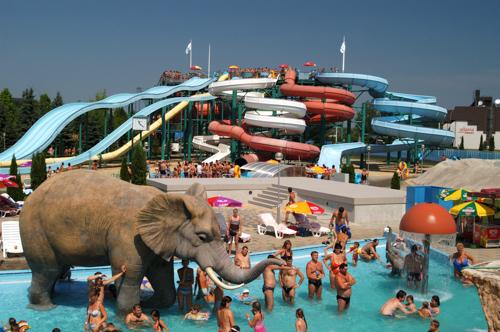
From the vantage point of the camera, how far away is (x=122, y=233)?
9789mm

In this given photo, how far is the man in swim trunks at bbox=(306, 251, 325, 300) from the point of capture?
12359 mm

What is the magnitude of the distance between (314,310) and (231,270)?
10.9ft

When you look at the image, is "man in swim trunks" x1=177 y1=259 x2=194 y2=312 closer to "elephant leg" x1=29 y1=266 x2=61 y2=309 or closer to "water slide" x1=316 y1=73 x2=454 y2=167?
"elephant leg" x1=29 y1=266 x2=61 y2=309

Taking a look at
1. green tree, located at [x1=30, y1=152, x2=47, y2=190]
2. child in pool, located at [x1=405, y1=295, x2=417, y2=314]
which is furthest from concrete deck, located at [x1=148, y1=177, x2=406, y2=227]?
child in pool, located at [x1=405, y1=295, x2=417, y2=314]

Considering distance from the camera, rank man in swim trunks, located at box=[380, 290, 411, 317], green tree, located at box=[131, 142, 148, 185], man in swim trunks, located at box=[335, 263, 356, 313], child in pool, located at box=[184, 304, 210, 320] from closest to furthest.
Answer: child in pool, located at box=[184, 304, 210, 320]
man in swim trunks, located at box=[380, 290, 411, 317]
man in swim trunks, located at box=[335, 263, 356, 313]
green tree, located at box=[131, 142, 148, 185]

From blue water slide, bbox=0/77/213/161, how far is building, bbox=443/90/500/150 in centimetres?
5517

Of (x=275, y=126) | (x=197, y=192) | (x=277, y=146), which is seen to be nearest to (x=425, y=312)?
(x=197, y=192)

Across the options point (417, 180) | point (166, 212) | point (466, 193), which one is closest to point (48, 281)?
point (166, 212)

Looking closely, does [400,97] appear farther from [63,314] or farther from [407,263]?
[63,314]

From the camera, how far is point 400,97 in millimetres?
53406

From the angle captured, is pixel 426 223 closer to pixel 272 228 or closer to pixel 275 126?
pixel 272 228

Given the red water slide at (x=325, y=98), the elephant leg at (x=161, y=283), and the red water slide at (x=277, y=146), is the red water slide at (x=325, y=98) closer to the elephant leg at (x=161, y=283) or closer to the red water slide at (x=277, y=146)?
the red water slide at (x=277, y=146)

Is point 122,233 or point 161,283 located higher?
point 122,233

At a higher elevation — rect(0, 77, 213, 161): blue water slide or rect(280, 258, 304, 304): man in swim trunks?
rect(0, 77, 213, 161): blue water slide
